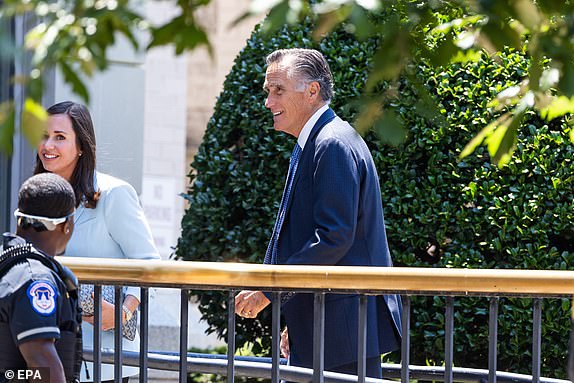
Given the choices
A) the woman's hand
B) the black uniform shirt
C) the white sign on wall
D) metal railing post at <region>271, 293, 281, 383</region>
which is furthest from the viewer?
the white sign on wall

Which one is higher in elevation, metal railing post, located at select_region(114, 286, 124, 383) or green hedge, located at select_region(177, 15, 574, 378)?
green hedge, located at select_region(177, 15, 574, 378)

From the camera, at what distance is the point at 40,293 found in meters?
3.28

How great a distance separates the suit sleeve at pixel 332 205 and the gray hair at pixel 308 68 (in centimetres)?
36

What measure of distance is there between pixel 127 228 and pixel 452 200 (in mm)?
2089

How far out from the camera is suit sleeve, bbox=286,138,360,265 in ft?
13.6

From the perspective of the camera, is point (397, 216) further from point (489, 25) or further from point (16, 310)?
point (489, 25)

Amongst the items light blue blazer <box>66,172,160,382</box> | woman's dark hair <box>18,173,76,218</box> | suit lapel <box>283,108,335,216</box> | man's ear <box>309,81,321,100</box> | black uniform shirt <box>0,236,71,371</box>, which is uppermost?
man's ear <box>309,81,321,100</box>

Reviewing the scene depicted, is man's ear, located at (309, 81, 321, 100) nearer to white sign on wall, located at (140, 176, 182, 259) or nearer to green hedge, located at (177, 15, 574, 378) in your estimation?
green hedge, located at (177, 15, 574, 378)

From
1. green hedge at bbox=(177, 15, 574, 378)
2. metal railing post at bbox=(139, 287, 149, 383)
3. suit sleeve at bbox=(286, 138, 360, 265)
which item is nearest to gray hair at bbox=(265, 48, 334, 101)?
suit sleeve at bbox=(286, 138, 360, 265)

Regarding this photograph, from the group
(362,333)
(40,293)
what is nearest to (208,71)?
(362,333)

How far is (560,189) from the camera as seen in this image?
568 centimetres

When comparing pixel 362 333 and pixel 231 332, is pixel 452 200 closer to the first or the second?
pixel 362 333

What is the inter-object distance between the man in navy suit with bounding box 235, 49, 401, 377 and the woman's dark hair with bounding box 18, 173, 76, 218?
3.25 ft

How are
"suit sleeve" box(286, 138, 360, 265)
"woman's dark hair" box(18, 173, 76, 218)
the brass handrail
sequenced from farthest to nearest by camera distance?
"suit sleeve" box(286, 138, 360, 265) < the brass handrail < "woman's dark hair" box(18, 173, 76, 218)
